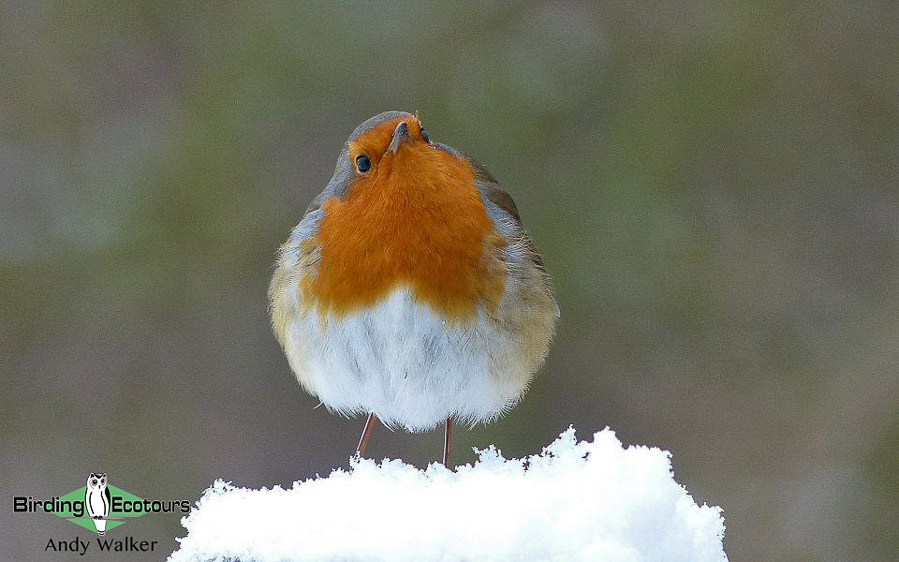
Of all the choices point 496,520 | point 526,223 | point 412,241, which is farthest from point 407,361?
point 526,223

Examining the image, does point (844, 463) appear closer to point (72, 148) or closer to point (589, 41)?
point (589, 41)

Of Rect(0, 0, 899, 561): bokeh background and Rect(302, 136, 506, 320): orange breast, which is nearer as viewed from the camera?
Rect(302, 136, 506, 320): orange breast

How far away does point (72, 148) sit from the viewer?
5391 mm

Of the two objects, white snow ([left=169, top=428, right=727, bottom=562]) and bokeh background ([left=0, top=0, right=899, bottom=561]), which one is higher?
bokeh background ([left=0, top=0, right=899, bottom=561])

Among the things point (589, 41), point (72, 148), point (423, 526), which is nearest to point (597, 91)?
Result: point (589, 41)

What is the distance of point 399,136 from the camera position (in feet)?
8.87

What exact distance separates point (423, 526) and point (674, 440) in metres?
3.75

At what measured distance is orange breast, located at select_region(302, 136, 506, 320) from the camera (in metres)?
2.76

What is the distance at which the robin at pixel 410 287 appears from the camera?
9.07 feet

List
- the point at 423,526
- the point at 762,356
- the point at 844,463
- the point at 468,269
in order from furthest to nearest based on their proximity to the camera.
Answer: the point at 762,356, the point at 844,463, the point at 468,269, the point at 423,526

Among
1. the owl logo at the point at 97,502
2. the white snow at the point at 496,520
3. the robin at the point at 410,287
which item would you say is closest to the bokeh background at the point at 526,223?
the robin at the point at 410,287

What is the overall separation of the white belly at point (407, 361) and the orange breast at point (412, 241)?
0.05 metres

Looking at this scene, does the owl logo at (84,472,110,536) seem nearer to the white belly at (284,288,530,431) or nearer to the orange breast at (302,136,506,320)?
the white belly at (284,288,530,431)

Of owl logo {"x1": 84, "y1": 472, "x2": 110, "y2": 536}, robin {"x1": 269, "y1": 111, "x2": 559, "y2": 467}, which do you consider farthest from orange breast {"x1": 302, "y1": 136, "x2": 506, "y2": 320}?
owl logo {"x1": 84, "y1": 472, "x2": 110, "y2": 536}
